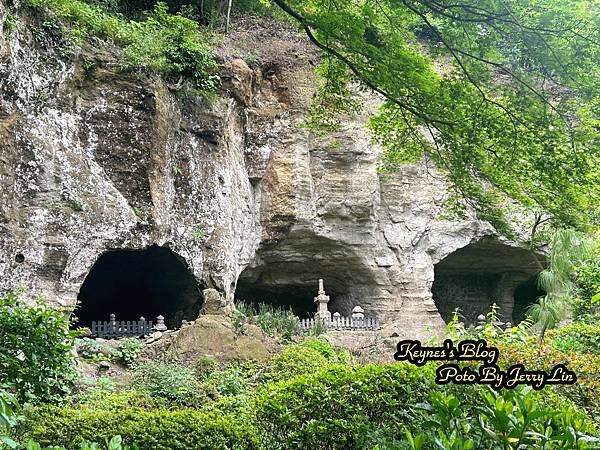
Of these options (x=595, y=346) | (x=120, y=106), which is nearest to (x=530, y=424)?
(x=595, y=346)

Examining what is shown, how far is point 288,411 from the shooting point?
193 inches

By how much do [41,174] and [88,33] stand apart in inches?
132

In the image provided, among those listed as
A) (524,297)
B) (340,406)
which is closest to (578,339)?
(340,406)

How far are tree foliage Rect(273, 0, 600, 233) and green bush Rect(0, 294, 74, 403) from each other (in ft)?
11.6

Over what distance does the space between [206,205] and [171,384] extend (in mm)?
5970

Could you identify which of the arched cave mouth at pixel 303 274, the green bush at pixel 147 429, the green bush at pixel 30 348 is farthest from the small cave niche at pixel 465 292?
the green bush at pixel 30 348

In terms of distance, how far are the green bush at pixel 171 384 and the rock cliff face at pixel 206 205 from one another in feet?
8.34

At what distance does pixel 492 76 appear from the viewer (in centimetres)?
586

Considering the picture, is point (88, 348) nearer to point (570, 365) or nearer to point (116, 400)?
point (116, 400)

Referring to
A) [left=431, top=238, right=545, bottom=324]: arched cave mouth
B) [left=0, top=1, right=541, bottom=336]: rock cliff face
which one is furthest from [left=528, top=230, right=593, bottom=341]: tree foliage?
[left=431, top=238, right=545, bottom=324]: arched cave mouth

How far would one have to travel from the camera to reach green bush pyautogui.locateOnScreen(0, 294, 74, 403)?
17.2 feet

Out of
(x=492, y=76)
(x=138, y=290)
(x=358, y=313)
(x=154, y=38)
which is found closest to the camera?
(x=492, y=76)

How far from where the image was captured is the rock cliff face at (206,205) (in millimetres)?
11672

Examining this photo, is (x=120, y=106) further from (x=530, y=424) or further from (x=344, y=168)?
(x=530, y=424)
